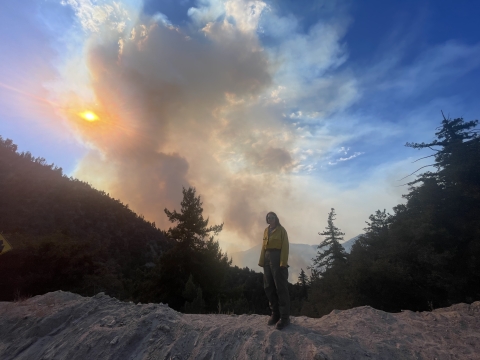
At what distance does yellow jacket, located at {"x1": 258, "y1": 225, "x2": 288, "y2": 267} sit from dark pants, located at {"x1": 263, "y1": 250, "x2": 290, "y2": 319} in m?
0.12

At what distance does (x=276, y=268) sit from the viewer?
5.23 metres

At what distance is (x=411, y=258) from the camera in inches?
487

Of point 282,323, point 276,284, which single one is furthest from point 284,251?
point 282,323

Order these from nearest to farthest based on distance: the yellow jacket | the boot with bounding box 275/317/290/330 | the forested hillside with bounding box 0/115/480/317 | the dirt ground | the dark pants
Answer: the dirt ground → the boot with bounding box 275/317/290/330 → the dark pants → the yellow jacket → the forested hillside with bounding box 0/115/480/317

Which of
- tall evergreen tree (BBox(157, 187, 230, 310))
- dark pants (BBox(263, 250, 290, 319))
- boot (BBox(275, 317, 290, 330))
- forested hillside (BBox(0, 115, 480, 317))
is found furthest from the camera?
tall evergreen tree (BBox(157, 187, 230, 310))

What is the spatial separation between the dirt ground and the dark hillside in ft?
14.4

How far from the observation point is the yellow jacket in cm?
522

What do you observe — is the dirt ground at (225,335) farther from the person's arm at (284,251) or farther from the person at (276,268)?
the person's arm at (284,251)

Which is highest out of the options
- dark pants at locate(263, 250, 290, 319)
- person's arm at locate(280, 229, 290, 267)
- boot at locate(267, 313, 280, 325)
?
person's arm at locate(280, 229, 290, 267)

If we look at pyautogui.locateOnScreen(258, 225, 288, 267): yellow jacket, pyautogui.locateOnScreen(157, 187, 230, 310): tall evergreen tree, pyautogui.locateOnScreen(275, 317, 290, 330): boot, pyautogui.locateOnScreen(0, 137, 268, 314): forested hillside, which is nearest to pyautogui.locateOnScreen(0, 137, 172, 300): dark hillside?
pyautogui.locateOnScreen(0, 137, 268, 314): forested hillside

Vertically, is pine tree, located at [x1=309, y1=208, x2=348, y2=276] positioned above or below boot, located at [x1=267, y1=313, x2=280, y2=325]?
above

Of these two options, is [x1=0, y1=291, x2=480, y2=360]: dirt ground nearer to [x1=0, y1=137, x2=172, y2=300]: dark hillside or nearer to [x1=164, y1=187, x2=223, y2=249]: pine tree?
[x1=0, y1=137, x2=172, y2=300]: dark hillside

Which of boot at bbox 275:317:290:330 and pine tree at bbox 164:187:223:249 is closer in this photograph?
boot at bbox 275:317:290:330

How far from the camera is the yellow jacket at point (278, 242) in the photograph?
5.22 m
